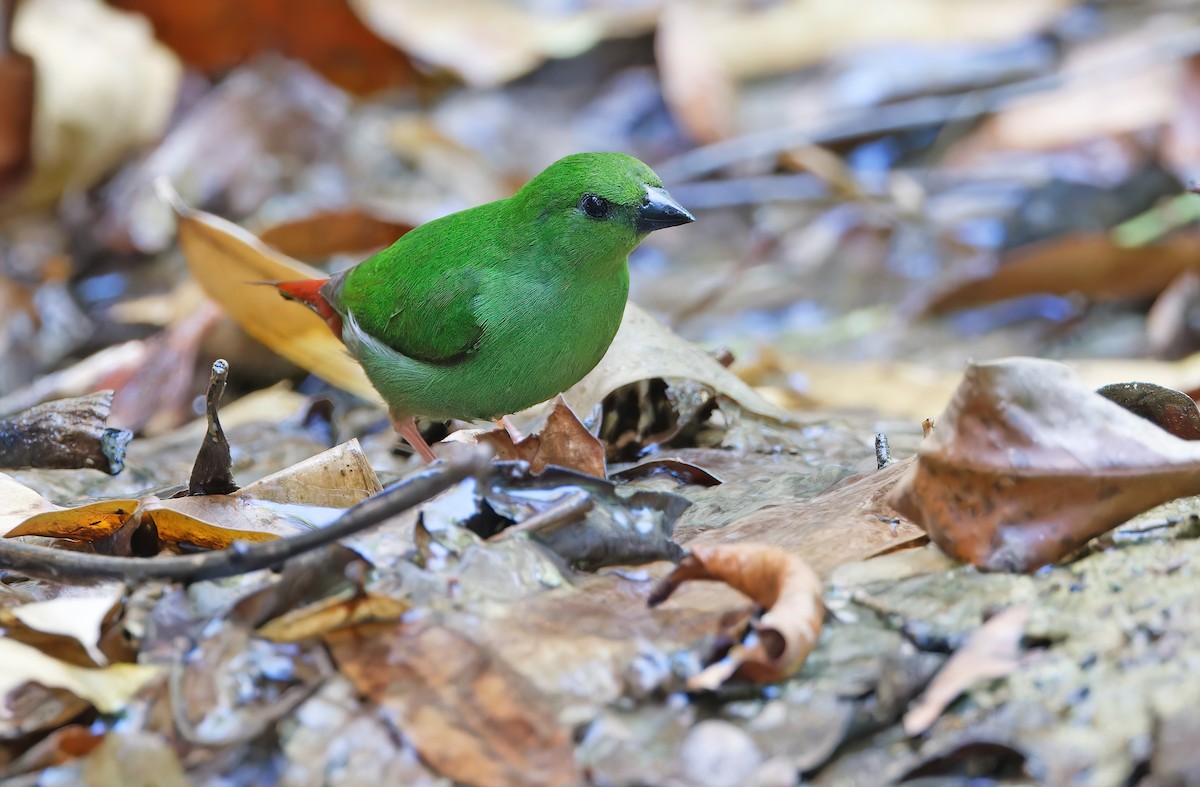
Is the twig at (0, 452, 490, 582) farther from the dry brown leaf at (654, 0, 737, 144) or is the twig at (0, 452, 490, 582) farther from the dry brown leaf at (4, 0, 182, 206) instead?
the dry brown leaf at (654, 0, 737, 144)

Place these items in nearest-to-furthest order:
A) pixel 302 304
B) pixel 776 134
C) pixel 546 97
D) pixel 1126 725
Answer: pixel 1126 725 < pixel 302 304 < pixel 776 134 < pixel 546 97

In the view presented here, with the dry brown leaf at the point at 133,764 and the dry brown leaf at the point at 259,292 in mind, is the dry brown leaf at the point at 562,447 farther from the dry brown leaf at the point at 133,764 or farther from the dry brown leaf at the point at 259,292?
the dry brown leaf at the point at 259,292

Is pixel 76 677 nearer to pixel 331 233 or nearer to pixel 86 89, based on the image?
pixel 331 233

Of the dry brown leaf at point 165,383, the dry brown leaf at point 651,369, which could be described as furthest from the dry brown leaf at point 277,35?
the dry brown leaf at point 651,369

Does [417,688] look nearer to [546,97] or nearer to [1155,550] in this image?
[1155,550]

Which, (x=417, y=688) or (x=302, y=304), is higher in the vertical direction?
(x=417, y=688)

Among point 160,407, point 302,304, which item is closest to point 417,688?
point 302,304
